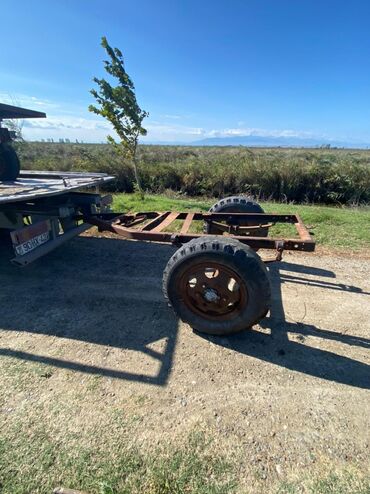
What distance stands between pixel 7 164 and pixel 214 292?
197 inches

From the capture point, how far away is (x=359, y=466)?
1.88m

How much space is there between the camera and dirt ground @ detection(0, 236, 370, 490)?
6.85 feet

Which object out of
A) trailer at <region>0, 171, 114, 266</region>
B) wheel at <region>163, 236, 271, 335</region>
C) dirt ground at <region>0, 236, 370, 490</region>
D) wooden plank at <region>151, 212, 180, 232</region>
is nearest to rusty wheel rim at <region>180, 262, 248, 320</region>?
wheel at <region>163, 236, 271, 335</region>

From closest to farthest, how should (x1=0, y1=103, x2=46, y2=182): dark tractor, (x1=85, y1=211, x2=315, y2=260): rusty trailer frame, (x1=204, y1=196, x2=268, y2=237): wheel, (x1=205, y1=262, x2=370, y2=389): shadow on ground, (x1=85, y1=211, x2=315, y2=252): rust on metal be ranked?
(x1=205, y1=262, x2=370, y2=389): shadow on ground
(x1=85, y1=211, x2=315, y2=252): rust on metal
(x1=85, y1=211, x2=315, y2=260): rusty trailer frame
(x1=204, y1=196, x2=268, y2=237): wheel
(x1=0, y1=103, x2=46, y2=182): dark tractor

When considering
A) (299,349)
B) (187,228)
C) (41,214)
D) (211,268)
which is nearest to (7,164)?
(41,214)

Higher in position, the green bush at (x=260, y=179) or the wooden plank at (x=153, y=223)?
the wooden plank at (x=153, y=223)

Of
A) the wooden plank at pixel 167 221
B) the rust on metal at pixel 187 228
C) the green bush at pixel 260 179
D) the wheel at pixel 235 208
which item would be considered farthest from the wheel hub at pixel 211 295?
the green bush at pixel 260 179

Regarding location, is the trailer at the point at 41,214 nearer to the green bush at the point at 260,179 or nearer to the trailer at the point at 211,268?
the trailer at the point at 211,268

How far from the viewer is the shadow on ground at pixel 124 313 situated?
109 inches

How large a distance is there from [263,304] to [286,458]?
1200 millimetres

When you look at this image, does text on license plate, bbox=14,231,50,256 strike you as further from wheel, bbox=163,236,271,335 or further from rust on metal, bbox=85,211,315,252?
wheel, bbox=163,236,271,335

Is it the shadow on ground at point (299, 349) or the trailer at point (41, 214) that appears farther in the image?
the trailer at point (41, 214)

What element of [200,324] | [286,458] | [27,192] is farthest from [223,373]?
[27,192]

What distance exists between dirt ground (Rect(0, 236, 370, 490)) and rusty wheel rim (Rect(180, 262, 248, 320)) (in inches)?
11.7
